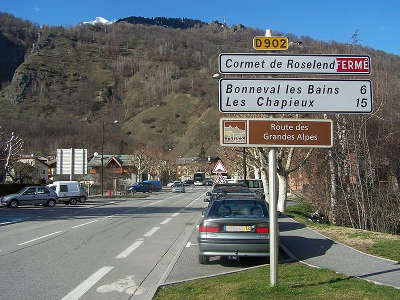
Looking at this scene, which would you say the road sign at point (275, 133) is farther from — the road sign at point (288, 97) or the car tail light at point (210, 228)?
the car tail light at point (210, 228)

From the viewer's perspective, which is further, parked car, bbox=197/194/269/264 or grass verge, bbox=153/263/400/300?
parked car, bbox=197/194/269/264

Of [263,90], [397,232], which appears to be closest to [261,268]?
[263,90]

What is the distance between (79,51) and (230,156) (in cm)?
15043

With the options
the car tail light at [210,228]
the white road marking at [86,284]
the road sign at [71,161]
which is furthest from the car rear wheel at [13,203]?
the car tail light at [210,228]

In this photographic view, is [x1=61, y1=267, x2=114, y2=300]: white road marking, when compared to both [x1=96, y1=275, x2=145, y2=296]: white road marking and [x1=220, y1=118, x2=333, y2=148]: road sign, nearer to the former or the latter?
[x1=96, y1=275, x2=145, y2=296]: white road marking

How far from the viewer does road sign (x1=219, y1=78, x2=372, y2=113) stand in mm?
7660

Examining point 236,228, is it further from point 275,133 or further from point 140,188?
point 140,188

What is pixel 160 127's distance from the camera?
448ft

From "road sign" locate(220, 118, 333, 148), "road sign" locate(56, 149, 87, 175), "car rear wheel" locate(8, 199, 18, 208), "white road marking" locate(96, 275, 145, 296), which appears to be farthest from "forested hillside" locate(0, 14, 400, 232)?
"car rear wheel" locate(8, 199, 18, 208)

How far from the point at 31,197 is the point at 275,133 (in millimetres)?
31275

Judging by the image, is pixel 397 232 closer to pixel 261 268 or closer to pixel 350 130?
pixel 350 130

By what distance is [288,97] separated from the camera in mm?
7648

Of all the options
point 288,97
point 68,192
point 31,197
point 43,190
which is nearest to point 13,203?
point 31,197

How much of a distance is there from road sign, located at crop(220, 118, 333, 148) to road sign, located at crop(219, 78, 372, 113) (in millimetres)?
209
